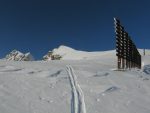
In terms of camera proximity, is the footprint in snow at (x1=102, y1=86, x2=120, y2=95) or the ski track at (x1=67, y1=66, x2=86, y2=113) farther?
the footprint in snow at (x1=102, y1=86, x2=120, y2=95)

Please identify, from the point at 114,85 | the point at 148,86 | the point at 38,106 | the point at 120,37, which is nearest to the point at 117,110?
the point at 38,106

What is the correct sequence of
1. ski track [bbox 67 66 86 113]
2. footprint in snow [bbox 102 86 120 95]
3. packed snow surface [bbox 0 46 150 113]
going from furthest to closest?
footprint in snow [bbox 102 86 120 95]
packed snow surface [bbox 0 46 150 113]
ski track [bbox 67 66 86 113]

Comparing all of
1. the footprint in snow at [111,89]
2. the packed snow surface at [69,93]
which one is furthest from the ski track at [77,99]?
the footprint in snow at [111,89]

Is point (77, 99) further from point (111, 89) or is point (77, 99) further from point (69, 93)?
point (111, 89)

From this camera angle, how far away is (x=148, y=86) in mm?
13367

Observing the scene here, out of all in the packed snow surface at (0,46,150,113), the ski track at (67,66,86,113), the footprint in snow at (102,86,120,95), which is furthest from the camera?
the footprint in snow at (102,86,120,95)

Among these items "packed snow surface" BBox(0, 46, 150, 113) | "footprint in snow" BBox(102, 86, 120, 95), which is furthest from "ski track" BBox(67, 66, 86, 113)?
"footprint in snow" BBox(102, 86, 120, 95)

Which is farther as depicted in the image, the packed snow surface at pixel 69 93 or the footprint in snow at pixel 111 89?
the footprint in snow at pixel 111 89

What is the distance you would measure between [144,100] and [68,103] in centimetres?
288

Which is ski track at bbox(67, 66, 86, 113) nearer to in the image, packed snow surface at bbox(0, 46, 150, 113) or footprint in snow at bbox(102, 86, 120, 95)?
packed snow surface at bbox(0, 46, 150, 113)

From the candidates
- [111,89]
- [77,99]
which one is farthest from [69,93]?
[111,89]

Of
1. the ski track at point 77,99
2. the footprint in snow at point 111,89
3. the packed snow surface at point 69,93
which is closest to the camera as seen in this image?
the ski track at point 77,99

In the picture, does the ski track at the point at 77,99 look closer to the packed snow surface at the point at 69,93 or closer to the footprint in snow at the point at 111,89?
the packed snow surface at the point at 69,93

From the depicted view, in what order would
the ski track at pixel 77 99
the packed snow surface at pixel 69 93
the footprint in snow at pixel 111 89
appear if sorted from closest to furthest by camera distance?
the ski track at pixel 77 99 < the packed snow surface at pixel 69 93 < the footprint in snow at pixel 111 89
